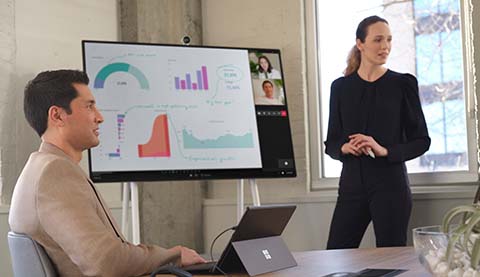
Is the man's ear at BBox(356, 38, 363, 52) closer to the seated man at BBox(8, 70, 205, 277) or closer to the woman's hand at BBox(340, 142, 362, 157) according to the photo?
the woman's hand at BBox(340, 142, 362, 157)

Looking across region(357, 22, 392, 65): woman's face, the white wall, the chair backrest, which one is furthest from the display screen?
the chair backrest

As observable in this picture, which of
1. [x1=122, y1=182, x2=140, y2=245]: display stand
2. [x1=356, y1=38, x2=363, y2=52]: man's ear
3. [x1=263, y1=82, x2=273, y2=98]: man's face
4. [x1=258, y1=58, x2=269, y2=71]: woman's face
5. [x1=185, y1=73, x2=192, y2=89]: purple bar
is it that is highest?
[x1=356, y1=38, x2=363, y2=52]: man's ear

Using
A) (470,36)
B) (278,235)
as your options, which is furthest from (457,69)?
(278,235)

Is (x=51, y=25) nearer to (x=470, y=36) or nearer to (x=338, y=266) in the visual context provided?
(x=470, y=36)

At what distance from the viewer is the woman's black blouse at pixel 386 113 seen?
4.13 meters

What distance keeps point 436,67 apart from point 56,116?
112 inches

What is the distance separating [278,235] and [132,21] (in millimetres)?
2946

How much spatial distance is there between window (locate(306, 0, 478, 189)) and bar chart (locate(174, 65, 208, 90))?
109 centimetres

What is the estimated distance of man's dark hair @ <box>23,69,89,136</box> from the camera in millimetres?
2344

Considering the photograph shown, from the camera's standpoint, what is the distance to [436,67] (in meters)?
4.55

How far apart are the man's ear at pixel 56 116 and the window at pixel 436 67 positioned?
272 centimetres

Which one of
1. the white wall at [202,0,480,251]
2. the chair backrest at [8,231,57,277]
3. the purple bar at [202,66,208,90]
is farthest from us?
the white wall at [202,0,480,251]

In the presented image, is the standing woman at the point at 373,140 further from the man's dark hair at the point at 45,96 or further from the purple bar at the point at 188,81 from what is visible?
the man's dark hair at the point at 45,96

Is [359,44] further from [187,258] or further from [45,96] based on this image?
[187,258]
